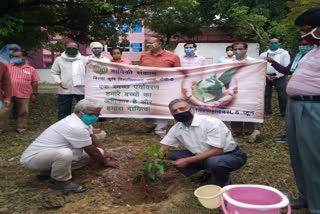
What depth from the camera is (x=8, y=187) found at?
4762 mm

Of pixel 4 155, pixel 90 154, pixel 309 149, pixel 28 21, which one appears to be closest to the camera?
pixel 309 149

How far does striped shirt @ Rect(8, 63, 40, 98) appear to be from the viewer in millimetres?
7648

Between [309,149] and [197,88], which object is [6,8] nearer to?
[197,88]

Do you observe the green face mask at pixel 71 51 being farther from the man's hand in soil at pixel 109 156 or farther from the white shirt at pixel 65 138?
the white shirt at pixel 65 138

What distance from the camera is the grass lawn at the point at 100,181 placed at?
4.10 m

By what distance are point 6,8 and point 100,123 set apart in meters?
3.57

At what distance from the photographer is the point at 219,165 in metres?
4.06

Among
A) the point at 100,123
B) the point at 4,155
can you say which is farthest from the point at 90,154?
the point at 100,123

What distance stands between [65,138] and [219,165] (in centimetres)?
169

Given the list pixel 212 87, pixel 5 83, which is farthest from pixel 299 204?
pixel 5 83

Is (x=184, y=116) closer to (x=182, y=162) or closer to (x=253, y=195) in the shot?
(x=182, y=162)

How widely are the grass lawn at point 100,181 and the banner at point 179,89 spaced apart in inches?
18.4

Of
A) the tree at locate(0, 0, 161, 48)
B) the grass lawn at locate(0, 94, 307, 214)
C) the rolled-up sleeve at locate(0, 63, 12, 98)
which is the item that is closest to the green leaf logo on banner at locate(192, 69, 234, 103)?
the grass lawn at locate(0, 94, 307, 214)

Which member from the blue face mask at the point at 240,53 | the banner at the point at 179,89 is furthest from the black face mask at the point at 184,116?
the blue face mask at the point at 240,53
